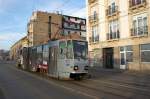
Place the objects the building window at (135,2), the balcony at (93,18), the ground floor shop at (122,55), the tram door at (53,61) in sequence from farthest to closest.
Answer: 1. the balcony at (93,18)
2. the building window at (135,2)
3. the ground floor shop at (122,55)
4. the tram door at (53,61)

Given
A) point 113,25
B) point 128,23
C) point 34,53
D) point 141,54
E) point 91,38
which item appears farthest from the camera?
point 91,38

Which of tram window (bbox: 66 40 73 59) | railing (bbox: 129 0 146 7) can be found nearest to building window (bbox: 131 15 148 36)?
railing (bbox: 129 0 146 7)

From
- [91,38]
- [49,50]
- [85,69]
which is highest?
[91,38]

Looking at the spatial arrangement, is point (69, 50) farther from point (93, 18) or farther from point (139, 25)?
point (93, 18)

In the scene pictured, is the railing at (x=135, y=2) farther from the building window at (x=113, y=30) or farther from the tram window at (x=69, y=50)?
the tram window at (x=69, y=50)

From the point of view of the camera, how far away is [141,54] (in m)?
37.5

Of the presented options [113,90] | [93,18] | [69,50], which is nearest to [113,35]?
[93,18]

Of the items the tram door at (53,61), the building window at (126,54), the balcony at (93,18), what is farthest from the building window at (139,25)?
the tram door at (53,61)

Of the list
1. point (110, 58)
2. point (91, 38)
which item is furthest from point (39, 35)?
point (110, 58)

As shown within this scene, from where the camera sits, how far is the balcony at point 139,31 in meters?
37.2

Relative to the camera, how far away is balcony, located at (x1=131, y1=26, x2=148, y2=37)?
3715 centimetres

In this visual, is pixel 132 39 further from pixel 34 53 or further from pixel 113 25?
pixel 34 53

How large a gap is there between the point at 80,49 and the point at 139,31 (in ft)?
56.6

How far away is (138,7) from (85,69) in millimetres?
18377
